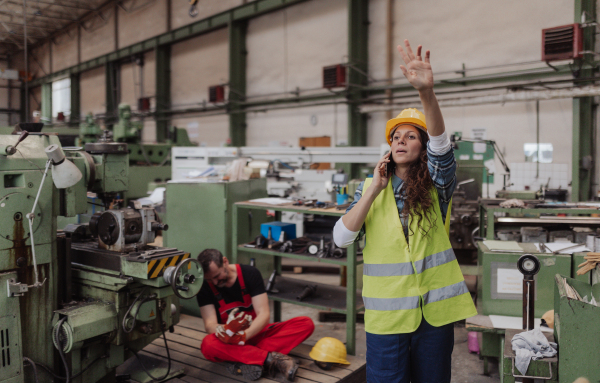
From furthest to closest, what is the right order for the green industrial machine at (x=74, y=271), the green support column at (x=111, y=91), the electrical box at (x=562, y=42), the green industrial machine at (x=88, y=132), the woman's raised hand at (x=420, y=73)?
the green support column at (x=111, y=91)
the green industrial machine at (x=88, y=132)
the electrical box at (x=562, y=42)
the green industrial machine at (x=74, y=271)
the woman's raised hand at (x=420, y=73)

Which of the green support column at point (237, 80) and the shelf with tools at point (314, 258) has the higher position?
the green support column at point (237, 80)

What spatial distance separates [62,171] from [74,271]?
656 millimetres

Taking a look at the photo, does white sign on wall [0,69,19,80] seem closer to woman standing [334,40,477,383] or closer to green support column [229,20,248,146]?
green support column [229,20,248,146]

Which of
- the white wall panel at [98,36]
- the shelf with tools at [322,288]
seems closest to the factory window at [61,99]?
the white wall panel at [98,36]

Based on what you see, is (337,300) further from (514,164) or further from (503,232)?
(514,164)

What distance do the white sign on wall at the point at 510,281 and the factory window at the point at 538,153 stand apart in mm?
3322

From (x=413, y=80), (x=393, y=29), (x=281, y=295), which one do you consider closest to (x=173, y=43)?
(x=393, y=29)

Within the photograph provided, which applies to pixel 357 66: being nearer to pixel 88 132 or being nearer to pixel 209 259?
pixel 88 132

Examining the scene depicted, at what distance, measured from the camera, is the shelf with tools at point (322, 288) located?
2.80m

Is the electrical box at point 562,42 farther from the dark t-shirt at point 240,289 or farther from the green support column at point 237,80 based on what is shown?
the green support column at point 237,80

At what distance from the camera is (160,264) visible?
2.25 m

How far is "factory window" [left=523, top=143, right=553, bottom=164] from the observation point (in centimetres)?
540

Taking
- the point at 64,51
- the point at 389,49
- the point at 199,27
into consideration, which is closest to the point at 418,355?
the point at 389,49

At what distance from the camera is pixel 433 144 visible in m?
1.36
